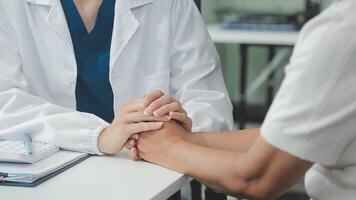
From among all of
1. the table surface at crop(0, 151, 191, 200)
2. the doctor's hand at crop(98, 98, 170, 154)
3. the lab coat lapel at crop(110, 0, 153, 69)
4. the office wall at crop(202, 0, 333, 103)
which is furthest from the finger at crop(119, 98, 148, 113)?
the office wall at crop(202, 0, 333, 103)

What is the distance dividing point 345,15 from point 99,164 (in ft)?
2.03

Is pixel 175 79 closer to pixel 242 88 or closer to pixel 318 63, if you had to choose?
pixel 318 63

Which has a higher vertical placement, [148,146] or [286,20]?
[148,146]

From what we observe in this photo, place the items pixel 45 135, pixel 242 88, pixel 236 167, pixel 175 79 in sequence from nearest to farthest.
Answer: pixel 236 167 < pixel 45 135 < pixel 175 79 < pixel 242 88

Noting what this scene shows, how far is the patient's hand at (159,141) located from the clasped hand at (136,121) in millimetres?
11

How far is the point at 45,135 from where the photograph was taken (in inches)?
54.0

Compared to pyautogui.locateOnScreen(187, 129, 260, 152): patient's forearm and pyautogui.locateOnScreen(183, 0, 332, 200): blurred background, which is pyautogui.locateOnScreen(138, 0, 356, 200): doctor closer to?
pyautogui.locateOnScreen(187, 129, 260, 152): patient's forearm

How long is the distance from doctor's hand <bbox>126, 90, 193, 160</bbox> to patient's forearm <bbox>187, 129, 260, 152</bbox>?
42 mm

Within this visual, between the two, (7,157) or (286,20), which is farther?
(286,20)

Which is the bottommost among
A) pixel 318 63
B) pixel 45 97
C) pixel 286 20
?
pixel 286 20

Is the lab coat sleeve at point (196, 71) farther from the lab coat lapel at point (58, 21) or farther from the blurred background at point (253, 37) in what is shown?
the blurred background at point (253, 37)

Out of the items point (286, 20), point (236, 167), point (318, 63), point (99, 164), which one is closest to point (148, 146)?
point (99, 164)

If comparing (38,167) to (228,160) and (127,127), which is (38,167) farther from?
(228,160)

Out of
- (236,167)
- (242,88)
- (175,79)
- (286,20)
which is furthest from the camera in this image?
(242,88)
